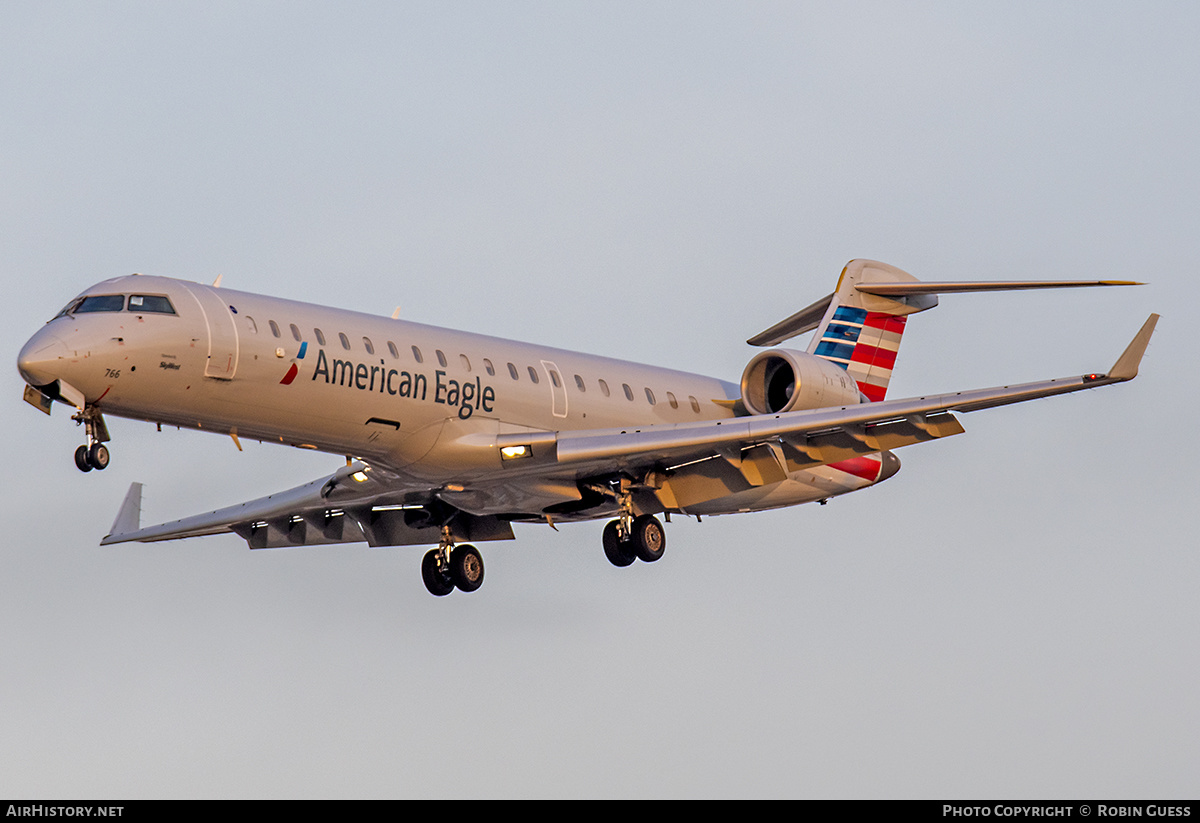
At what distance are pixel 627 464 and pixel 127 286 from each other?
7960mm

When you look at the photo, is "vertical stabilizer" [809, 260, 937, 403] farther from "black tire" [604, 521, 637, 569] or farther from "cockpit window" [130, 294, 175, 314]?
"cockpit window" [130, 294, 175, 314]

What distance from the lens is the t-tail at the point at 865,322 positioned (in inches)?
1268

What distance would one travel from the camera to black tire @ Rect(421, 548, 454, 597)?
99.5ft

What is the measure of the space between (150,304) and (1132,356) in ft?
41.9

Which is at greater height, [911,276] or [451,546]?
[911,276]

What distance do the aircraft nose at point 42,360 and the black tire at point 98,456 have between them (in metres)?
1.03

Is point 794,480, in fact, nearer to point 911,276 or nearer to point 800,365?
point 800,365

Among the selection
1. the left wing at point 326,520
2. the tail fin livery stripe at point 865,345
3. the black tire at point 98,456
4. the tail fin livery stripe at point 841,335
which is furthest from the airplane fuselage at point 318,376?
the tail fin livery stripe at point 865,345

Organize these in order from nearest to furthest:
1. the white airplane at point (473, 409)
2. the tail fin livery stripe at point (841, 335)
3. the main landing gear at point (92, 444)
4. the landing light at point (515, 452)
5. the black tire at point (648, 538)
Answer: the main landing gear at point (92, 444)
the white airplane at point (473, 409)
the landing light at point (515, 452)
the black tire at point (648, 538)
the tail fin livery stripe at point (841, 335)

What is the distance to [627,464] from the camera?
28.0 meters

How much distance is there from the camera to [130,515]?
33.3 m

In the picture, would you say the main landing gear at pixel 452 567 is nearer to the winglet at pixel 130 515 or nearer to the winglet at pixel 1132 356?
the winglet at pixel 130 515

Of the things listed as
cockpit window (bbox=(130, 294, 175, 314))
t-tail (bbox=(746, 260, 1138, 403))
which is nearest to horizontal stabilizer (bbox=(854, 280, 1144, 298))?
t-tail (bbox=(746, 260, 1138, 403))
